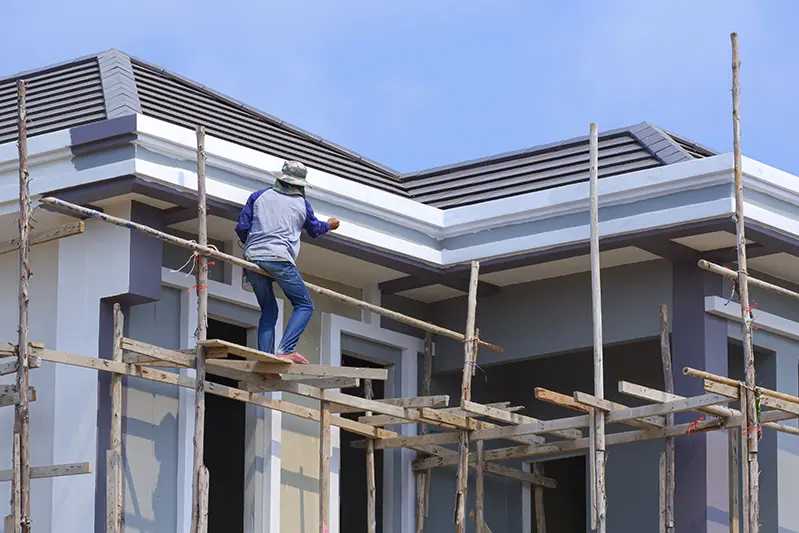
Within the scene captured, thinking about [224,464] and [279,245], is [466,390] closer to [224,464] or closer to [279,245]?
[279,245]

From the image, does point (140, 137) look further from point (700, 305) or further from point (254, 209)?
point (700, 305)

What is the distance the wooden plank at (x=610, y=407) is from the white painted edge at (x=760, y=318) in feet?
4.46

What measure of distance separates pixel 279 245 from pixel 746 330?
14.3ft

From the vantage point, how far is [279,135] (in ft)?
68.0

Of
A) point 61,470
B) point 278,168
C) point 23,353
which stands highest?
point 278,168

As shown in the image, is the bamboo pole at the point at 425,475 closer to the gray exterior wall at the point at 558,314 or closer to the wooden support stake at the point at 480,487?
the gray exterior wall at the point at 558,314

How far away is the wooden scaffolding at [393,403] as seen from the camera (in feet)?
51.3

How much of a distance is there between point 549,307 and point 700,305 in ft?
6.94

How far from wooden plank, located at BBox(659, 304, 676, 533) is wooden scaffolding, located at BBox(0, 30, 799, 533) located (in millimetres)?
10

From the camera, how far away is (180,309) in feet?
58.5

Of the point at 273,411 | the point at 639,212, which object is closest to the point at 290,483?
the point at 273,411

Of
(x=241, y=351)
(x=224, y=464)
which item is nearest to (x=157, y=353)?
(x=241, y=351)

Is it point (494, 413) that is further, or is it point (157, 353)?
point (494, 413)

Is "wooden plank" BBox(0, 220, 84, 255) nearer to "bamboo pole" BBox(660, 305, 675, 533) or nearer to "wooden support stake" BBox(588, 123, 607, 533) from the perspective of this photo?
"wooden support stake" BBox(588, 123, 607, 533)
